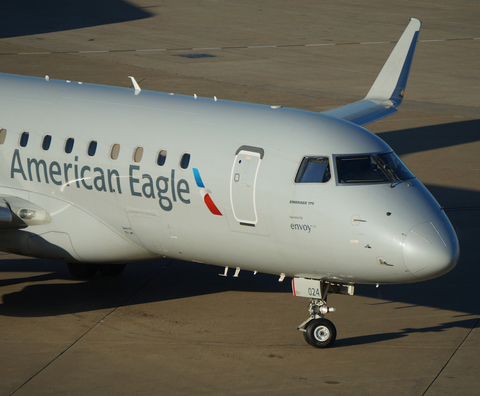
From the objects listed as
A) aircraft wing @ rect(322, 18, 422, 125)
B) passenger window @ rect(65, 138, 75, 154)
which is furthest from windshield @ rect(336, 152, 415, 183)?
aircraft wing @ rect(322, 18, 422, 125)

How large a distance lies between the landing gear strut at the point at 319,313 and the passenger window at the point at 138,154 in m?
3.69

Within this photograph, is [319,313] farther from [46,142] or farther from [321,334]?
[46,142]

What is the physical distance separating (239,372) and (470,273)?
24.3ft

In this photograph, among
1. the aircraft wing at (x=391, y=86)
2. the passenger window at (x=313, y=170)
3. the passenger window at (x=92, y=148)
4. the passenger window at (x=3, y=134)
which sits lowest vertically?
the passenger window at (x=313, y=170)

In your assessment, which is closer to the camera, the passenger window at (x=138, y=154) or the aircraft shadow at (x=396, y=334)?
the aircraft shadow at (x=396, y=334)

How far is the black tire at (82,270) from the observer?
17.9 m

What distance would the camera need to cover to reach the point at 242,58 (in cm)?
4538

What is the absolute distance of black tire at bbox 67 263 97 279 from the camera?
17.9m

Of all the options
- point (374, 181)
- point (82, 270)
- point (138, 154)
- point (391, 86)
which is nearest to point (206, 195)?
point (138, 154)

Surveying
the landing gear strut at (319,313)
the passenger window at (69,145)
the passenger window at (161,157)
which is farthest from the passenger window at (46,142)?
the landing gear strut at (319,313)

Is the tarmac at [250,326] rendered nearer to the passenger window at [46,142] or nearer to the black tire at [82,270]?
the black tire at [82,270]

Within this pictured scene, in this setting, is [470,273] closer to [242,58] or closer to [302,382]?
[302,382]

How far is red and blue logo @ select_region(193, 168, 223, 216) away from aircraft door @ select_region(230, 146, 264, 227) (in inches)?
14.9

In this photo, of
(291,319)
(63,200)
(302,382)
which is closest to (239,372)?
(302,382)
